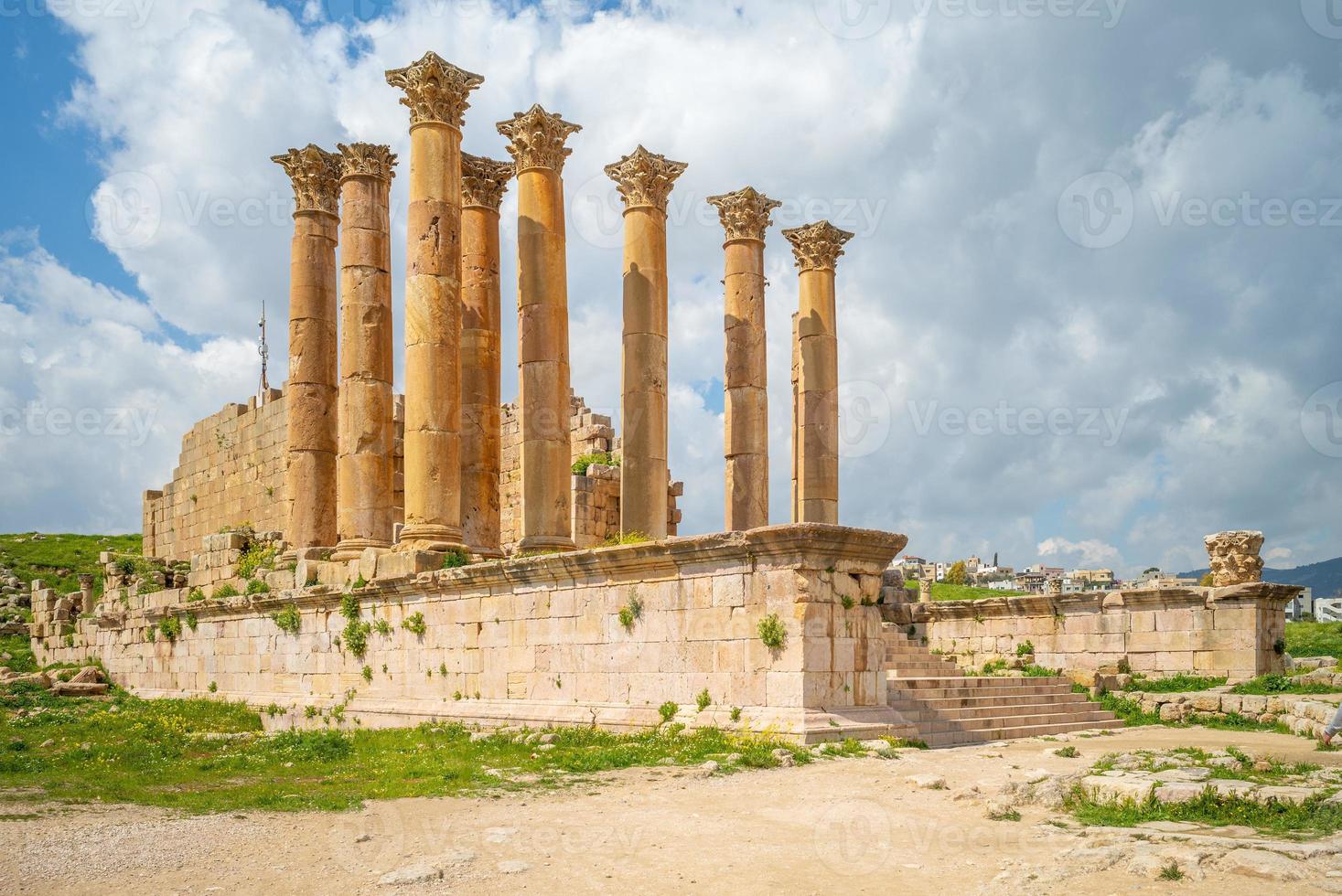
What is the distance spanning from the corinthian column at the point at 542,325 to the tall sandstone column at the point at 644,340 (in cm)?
130

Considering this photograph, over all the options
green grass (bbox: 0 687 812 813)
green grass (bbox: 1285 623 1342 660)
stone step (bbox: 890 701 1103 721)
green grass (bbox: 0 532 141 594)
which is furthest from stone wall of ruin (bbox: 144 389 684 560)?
green grass (bbox: 1285 623 1342 660)

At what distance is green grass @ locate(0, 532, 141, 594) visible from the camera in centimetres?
4788

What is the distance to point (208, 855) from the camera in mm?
8219

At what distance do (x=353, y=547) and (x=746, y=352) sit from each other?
9480 millimetres

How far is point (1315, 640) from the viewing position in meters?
28.8

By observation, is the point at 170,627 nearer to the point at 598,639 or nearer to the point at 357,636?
the point at 357,636

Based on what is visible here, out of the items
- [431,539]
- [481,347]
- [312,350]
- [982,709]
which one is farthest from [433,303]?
[982,709]

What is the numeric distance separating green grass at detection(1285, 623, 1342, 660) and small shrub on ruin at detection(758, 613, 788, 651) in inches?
580

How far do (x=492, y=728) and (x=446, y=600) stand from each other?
10.1ft

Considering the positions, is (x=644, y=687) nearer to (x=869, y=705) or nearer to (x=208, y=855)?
(x=869, y=705)

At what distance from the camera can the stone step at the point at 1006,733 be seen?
14727 mm

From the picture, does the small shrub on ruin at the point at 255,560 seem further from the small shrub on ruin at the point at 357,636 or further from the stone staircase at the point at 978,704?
the stone staircase at the point at 978,704

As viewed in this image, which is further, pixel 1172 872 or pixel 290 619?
pixel 290 619

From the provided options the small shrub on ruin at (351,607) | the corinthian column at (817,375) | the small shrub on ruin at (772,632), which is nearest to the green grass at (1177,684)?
the corinthian column at (817,375)
